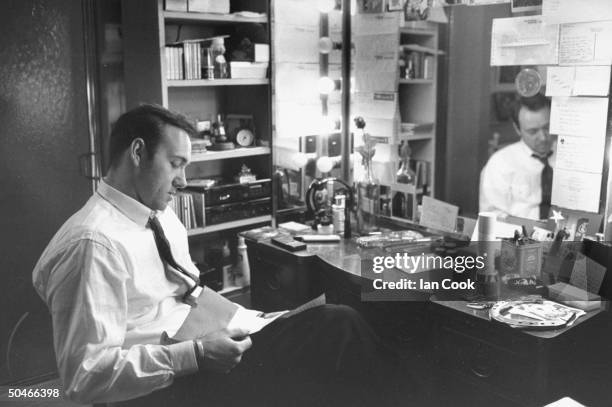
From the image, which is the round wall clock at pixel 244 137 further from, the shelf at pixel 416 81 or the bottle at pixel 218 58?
the shelf at pixel 416 81

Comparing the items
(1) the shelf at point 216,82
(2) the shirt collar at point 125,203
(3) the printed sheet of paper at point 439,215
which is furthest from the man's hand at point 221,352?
(1) the shelf at point 216,82

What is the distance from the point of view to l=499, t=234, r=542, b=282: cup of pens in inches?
94.7

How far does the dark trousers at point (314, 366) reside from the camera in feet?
6.91

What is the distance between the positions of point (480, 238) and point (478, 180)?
1.08 metres

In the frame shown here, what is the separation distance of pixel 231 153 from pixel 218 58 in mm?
524

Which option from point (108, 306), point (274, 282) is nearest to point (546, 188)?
point (274, 282)

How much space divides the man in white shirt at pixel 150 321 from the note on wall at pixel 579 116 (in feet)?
4.15

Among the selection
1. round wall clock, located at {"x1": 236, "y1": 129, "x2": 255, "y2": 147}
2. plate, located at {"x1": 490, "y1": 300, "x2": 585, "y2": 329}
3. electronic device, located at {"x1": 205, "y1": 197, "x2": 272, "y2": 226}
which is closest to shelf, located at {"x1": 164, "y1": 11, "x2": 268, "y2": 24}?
round wall clock, located at {"x1": 236, "y1": 129, "x2": 255, "y2": 147}

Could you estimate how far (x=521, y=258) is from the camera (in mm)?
2402

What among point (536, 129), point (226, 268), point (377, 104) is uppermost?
point (377, 104)

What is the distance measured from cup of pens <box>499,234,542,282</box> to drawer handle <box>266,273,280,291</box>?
1.04 meters

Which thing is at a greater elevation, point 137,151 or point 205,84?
point 205,84

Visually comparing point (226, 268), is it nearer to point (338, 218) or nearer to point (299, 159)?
point (299, 159)

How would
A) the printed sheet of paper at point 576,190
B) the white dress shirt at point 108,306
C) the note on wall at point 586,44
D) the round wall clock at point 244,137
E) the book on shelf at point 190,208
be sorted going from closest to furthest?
the white dress shirt at point 108,306 < the note on wall at point 586,44 < the printed sheet of paper at point 576,190 < the book on shelf at point 190,208 < the round wall clock at point 244,137
